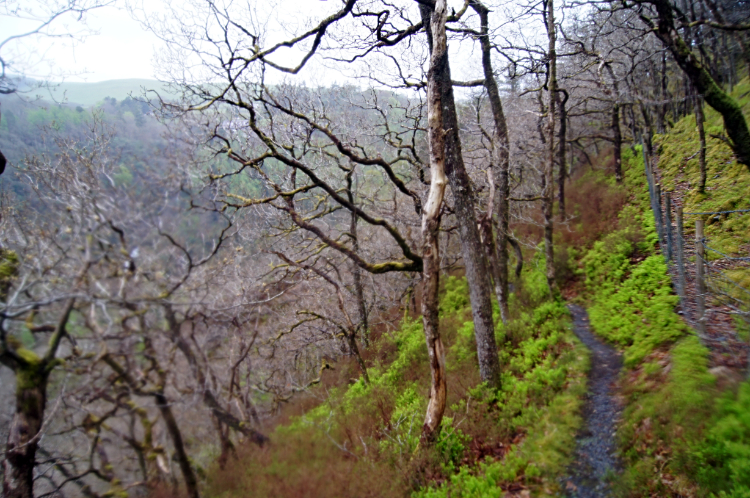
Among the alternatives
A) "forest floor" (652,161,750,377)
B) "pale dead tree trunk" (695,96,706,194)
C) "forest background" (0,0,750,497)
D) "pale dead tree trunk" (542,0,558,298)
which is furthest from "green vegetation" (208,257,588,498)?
"pale dead tree trunk" (695,96,706,194)

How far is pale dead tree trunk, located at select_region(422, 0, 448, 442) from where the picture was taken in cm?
552

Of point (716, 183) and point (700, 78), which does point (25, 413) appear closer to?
point (700, 78)

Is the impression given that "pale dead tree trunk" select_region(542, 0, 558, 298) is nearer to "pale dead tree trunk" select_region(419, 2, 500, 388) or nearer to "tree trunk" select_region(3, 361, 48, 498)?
"pale dead tree trunk" select_region(419, 2, 500, 388)

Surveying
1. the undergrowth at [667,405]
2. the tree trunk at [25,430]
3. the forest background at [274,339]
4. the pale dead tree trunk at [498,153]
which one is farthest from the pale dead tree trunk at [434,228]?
the tree trunk at [25,430]

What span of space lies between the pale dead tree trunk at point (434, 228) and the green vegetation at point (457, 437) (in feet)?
2.21

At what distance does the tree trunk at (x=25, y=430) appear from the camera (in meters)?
4.27

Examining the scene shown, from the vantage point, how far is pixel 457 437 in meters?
5.98

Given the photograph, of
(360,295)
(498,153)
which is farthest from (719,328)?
(360,295)

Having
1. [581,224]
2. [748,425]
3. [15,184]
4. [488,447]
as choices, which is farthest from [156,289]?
[581,224]

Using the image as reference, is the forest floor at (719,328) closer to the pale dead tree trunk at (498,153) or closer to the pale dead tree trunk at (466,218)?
the pale dead tree trunk at (466,218)

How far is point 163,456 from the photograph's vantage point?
4.73 m

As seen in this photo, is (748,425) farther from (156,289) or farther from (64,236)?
(64,236)

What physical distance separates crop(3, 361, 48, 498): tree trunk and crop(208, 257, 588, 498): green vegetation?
2189mm

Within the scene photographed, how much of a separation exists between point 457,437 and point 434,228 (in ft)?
10.9
